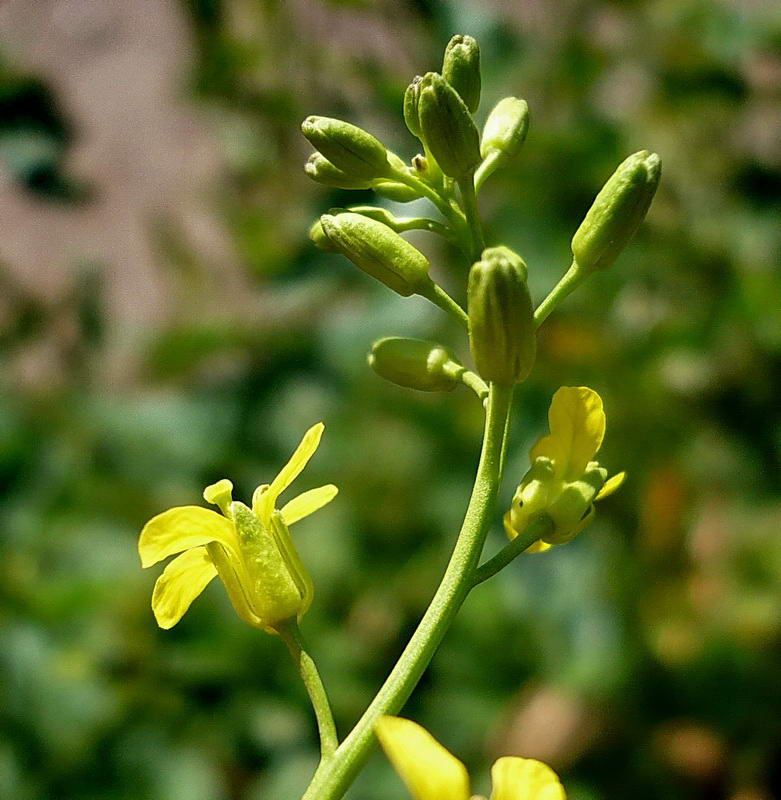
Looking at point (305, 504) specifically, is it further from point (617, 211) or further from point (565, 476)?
point (617, 211)

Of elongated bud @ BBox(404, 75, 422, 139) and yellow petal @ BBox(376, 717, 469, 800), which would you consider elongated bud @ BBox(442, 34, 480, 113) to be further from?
yellow petal @ BBox(376, 717, 469, 800)

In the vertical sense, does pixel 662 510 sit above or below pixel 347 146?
below

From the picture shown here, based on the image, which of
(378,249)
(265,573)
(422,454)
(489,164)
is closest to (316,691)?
(265,573)

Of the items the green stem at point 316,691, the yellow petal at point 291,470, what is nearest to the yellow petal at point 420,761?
the green stem at point 316,691

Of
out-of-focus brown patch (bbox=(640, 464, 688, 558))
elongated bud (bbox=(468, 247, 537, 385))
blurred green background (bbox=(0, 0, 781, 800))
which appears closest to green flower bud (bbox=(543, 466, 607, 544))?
elongated bud (bbox=(468, 247, 537, 385))

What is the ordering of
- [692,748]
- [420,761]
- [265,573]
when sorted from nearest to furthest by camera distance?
[420,761], [265,573], [692,748]

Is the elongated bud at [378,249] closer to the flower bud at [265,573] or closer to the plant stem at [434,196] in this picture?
the plant stem at [434,196]
